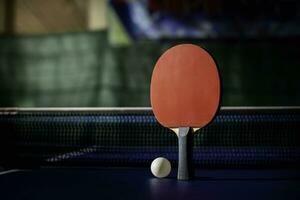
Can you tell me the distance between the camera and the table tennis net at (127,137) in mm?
3131

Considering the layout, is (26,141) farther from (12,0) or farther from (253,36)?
(253,36)

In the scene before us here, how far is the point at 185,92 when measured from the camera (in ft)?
7.33

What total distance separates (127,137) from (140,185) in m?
1.97

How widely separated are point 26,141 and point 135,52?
1.63 m

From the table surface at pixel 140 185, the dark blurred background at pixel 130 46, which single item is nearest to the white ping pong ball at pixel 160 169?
the table surface at pixel 140 185

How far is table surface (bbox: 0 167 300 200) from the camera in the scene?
1667 mm

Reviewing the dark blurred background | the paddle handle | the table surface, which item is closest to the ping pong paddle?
the paddle handle

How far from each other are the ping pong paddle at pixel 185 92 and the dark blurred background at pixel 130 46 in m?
2.46

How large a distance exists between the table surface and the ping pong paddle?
0.23 meters

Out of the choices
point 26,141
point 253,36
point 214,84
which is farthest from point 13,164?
point 253,36

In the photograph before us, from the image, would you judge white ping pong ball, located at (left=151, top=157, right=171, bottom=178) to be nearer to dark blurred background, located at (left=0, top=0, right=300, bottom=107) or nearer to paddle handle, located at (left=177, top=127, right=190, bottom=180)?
paddle handle, located at (left=177, top=127, right=190, bottom=180)

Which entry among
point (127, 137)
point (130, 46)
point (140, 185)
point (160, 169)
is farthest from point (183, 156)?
point (130, 46)

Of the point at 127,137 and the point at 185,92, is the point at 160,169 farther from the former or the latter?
the point at 127,137

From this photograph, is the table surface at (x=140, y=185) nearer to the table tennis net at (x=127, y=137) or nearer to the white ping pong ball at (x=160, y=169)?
the white ping pong ball at (x=160, y=169)
